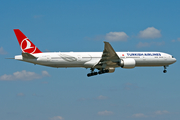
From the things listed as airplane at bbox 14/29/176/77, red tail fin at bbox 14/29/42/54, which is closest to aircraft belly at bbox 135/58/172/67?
airplane at bbox 14/29/176/77

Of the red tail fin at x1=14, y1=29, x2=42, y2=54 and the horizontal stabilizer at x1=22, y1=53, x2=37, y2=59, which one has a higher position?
the red tail fin at x1=14, y1=29, x2=42, y2=54

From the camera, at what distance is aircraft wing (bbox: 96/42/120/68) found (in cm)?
4987

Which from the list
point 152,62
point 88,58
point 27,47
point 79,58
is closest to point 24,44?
point 27,47

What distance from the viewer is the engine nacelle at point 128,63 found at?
53103 millimetres

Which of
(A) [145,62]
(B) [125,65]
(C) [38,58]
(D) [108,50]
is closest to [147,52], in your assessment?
(A) [145,62]

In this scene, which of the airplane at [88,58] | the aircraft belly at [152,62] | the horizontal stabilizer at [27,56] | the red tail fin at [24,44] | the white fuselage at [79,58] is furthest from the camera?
the aircraft belly at [152,62]

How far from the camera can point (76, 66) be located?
55688 millimetres

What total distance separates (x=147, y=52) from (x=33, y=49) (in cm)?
2465

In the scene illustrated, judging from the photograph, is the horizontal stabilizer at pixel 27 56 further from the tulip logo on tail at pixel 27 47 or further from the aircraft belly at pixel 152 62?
the aircraft belly at pixel 152 62

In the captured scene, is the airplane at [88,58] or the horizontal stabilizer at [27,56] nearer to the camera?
the horizontal stabilizer at [27,56]

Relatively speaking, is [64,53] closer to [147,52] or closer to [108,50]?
[108,50]

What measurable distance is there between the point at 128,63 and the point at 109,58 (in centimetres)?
407

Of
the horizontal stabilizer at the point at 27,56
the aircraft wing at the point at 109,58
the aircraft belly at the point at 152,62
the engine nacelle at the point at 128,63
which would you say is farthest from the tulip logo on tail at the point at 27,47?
the aircraft belly at the point at 152,62

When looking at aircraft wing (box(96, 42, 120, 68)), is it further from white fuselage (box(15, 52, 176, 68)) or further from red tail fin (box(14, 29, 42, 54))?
red tail fin (box(14, 29, 42, 54))
